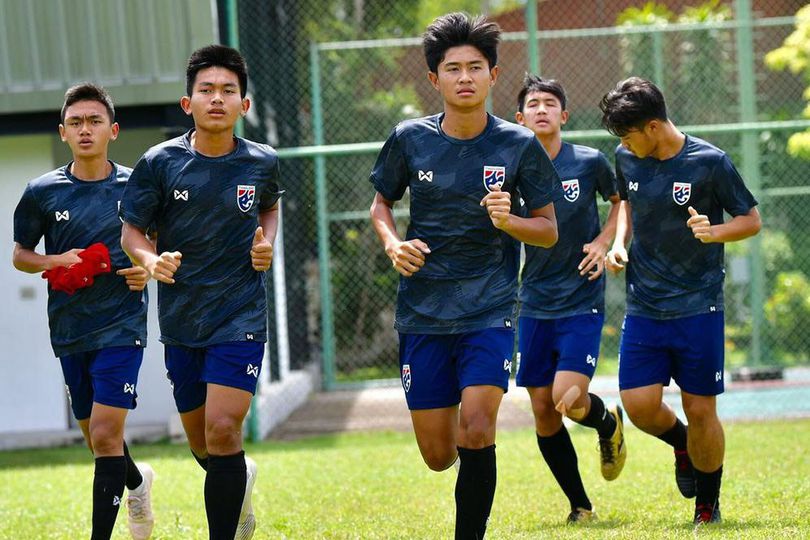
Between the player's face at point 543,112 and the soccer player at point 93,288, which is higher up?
the player's face at point 543,112

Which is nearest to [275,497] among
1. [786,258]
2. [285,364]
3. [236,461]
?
[236,461]

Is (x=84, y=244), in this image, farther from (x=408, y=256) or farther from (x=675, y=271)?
(x=675, y=271)

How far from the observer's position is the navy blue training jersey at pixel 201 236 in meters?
5.39

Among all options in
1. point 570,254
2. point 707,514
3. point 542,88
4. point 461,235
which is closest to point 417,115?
point 542,88

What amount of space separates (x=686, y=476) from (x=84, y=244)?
11.1 ft

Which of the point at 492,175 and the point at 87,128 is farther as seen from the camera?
the point at 87,128

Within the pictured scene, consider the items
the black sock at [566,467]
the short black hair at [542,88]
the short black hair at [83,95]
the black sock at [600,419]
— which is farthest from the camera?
the short black hair at [542,88]

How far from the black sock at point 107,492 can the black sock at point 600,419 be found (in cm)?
255

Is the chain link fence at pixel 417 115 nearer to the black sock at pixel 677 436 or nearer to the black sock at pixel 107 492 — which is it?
the black sock at pixel 677 436

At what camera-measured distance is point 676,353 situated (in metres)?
6.46

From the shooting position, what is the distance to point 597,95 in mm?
20719

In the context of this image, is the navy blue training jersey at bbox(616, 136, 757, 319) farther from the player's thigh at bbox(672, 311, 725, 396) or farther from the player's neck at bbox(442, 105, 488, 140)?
the player's neck at bbox(442, 105, 488, 140)

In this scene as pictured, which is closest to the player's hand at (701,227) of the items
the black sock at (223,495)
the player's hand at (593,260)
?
the player's hand at (593,260)

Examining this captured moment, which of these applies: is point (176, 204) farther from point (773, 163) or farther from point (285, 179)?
point (773, 163)
